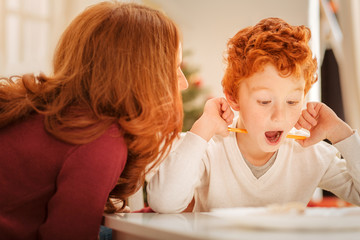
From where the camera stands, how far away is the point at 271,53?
1.09 m

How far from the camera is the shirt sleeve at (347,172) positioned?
1128mm

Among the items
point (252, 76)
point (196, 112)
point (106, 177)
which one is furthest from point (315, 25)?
point (106, 177)

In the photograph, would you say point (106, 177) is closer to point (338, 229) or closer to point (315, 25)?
point (338, 229)

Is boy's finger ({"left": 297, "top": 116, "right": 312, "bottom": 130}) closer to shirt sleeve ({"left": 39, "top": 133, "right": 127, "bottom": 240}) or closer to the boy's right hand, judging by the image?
the boy's right hand

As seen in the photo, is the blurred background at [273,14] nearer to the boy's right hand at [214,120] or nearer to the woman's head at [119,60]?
the boy's right hand at [214,120]

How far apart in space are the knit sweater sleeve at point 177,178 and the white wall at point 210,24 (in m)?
3.18

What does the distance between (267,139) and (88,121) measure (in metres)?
0.53

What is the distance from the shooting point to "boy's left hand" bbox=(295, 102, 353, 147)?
117cm

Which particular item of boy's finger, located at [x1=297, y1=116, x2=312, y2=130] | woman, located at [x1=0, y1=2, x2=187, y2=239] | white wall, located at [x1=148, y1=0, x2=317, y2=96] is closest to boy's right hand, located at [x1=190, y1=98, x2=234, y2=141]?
woman, located at [x1=0, y1=2, x2=187, y2=239]

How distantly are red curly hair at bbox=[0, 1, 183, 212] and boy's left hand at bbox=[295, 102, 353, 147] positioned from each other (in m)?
0.45

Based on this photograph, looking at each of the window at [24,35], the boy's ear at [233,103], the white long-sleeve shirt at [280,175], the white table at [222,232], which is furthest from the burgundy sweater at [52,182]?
the window at [24,35]

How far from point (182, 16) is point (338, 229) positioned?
13.6 ft

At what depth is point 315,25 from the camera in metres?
3.22

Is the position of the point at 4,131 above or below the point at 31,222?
above
